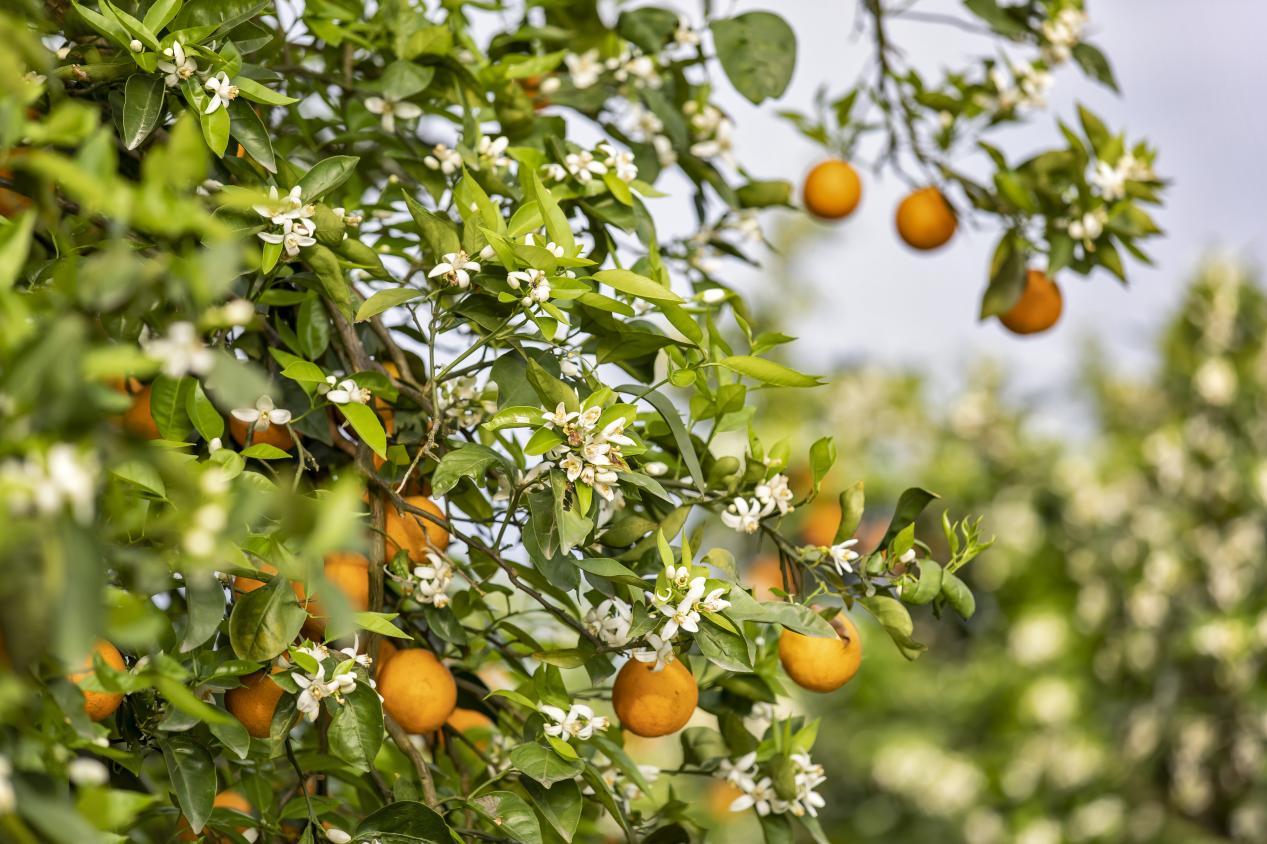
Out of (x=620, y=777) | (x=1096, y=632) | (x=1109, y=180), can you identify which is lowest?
(x=1096, y=632)

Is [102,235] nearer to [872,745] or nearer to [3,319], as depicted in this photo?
[3,319]

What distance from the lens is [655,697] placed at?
706mm

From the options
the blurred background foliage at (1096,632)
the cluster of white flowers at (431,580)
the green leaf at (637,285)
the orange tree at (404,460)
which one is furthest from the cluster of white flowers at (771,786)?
the blurred background foliage at (1096,632)

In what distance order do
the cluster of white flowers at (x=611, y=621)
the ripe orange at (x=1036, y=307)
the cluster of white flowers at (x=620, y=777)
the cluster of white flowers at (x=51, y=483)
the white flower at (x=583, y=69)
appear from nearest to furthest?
the cluster of white flowers at (x=51, y=483) → the cluster of white flowers at (x=611, y=621) → the cluster of white flowers at (x=620, y=777) → the white flower at (x=583, y=69) → the ripe orange at (x=1036, y=307)

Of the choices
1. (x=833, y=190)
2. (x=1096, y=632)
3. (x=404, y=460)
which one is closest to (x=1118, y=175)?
(x=833, y=190)

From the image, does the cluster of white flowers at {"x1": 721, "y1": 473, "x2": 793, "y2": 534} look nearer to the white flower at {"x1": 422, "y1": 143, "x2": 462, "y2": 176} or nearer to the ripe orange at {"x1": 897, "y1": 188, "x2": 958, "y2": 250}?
the white flower at {"x1": 422, "y1": 143, "x2": 462, "y2": 176}

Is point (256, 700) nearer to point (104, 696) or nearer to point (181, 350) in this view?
point (104, 696)

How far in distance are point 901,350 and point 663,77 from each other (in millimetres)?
3148

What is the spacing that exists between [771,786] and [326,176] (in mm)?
470

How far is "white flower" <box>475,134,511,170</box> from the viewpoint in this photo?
0.73m

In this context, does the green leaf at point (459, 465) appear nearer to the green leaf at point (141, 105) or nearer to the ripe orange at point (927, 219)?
the green leaf at point (141, 105)

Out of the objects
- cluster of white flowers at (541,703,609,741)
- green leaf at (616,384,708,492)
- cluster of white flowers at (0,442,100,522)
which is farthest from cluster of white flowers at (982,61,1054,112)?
cluster of white flowers at (0,442,100,522)

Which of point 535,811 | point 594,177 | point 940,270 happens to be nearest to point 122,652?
point 535,811

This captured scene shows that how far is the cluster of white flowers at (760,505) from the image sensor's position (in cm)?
70
